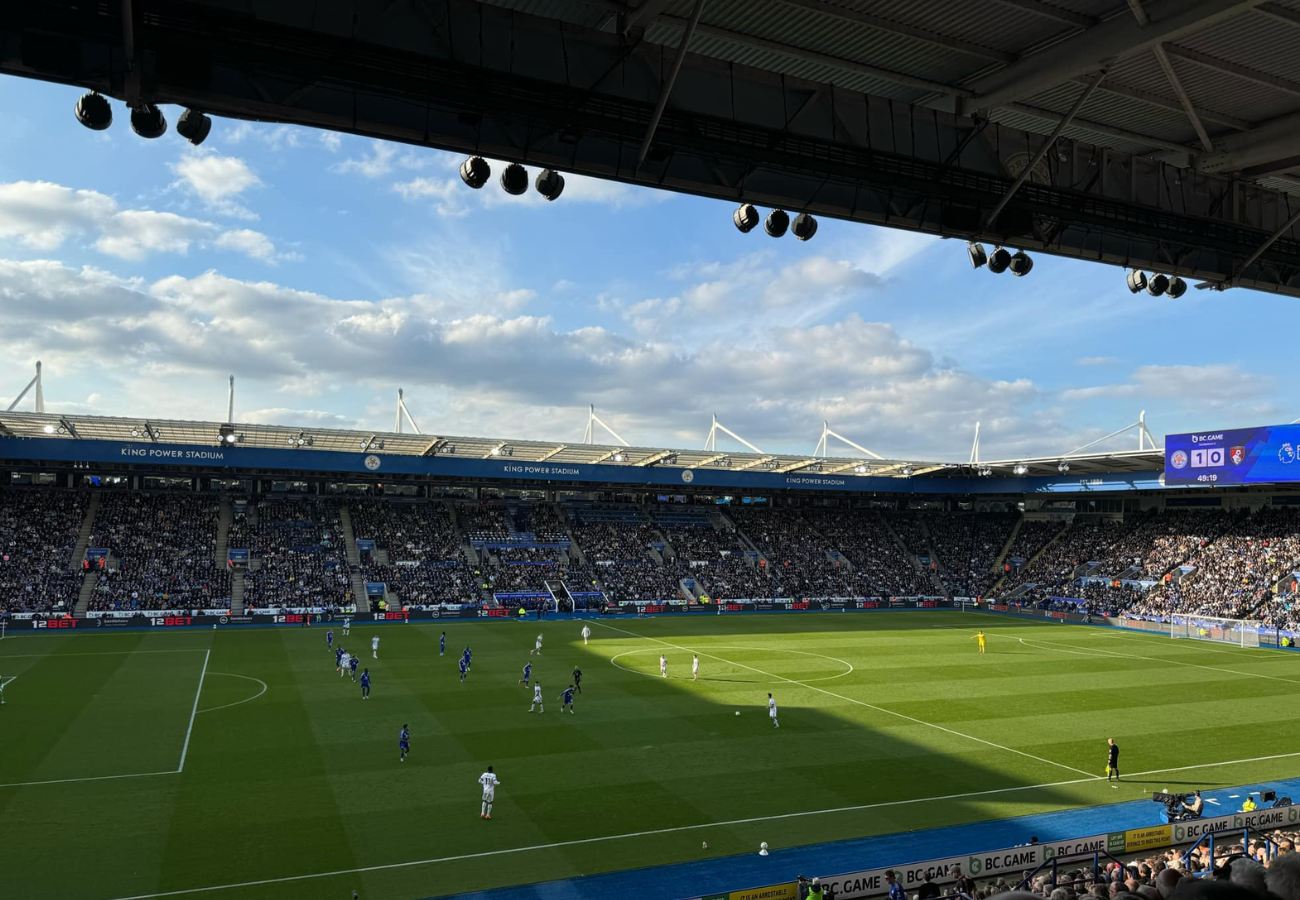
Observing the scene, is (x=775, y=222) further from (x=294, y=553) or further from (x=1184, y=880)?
(x=294, y=553)

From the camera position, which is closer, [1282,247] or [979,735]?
[1282,247]

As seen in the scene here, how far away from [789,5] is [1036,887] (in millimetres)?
15658

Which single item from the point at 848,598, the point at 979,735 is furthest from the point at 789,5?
the point at 848,598

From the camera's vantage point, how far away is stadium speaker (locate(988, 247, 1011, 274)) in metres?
15.5

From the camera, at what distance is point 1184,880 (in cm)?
328

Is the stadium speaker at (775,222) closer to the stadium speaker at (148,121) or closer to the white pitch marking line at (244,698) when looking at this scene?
the stadium speaker at (148,121)

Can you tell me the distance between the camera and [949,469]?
3169 inches

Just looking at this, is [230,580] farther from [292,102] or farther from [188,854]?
[292,102]

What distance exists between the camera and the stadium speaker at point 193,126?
1055 cm

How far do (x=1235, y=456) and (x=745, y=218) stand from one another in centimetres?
6256

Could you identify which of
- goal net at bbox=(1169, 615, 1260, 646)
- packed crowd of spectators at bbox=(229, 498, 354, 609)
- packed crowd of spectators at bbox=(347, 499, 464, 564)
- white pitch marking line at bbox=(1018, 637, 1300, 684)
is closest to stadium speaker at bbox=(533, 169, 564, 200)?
white pitch marking line at bbox=(1018, 637, 1300, 684)

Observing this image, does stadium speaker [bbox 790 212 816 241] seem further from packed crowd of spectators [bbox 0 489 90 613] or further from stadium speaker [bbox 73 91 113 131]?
packed crowd of spectators [bbox 0 489 90 613]

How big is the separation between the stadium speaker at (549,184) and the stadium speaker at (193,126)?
4252 mm

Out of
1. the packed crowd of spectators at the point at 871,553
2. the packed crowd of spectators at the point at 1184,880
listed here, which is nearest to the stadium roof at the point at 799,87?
the packed crowd of spectators at the point at 1184,880
